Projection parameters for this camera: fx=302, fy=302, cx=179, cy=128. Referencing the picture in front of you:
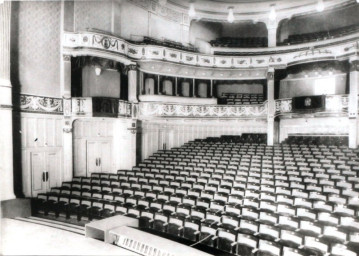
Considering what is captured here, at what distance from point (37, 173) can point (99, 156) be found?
2563mm

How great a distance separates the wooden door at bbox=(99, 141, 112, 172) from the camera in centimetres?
1180

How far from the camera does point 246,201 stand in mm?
7336

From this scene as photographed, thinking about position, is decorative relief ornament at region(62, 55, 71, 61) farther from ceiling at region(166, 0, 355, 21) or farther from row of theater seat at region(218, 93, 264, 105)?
row of theater seat at region(218, 93, 264, 105)

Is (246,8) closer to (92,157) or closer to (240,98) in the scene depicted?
(240,98)

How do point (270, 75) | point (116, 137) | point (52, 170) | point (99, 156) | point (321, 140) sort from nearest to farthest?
point (52, 170)
point (99, 156)
point (116, 137)
point (321, 140)
point (270, 75)

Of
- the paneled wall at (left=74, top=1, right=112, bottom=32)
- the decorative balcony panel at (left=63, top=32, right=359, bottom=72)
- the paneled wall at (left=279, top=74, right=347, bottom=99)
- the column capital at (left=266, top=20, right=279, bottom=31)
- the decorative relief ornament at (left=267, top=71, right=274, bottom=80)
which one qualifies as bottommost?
the paneled wall at (left=279, top=74, right=347, bottom=99)

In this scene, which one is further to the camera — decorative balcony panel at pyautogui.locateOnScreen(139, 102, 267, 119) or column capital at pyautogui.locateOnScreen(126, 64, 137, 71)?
decorative balcony panel at pyautogui.locateOnScreen(139, 102, 267, 119)

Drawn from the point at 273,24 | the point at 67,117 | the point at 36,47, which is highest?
the point at 273,24

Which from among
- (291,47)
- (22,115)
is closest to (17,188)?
(22,115)

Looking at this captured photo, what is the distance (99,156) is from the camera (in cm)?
1173

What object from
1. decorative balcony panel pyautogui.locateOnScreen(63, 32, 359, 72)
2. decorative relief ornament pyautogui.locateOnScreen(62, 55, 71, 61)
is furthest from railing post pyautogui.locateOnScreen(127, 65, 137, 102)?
decorative relief ornament pyautogui.locateOnScreen(62, 55, 71, 61)

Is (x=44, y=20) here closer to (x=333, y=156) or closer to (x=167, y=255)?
(x=167, y=255)

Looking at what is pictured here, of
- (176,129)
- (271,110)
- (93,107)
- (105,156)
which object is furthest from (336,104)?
(105,156)

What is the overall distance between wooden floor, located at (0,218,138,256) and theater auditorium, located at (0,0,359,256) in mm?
29
